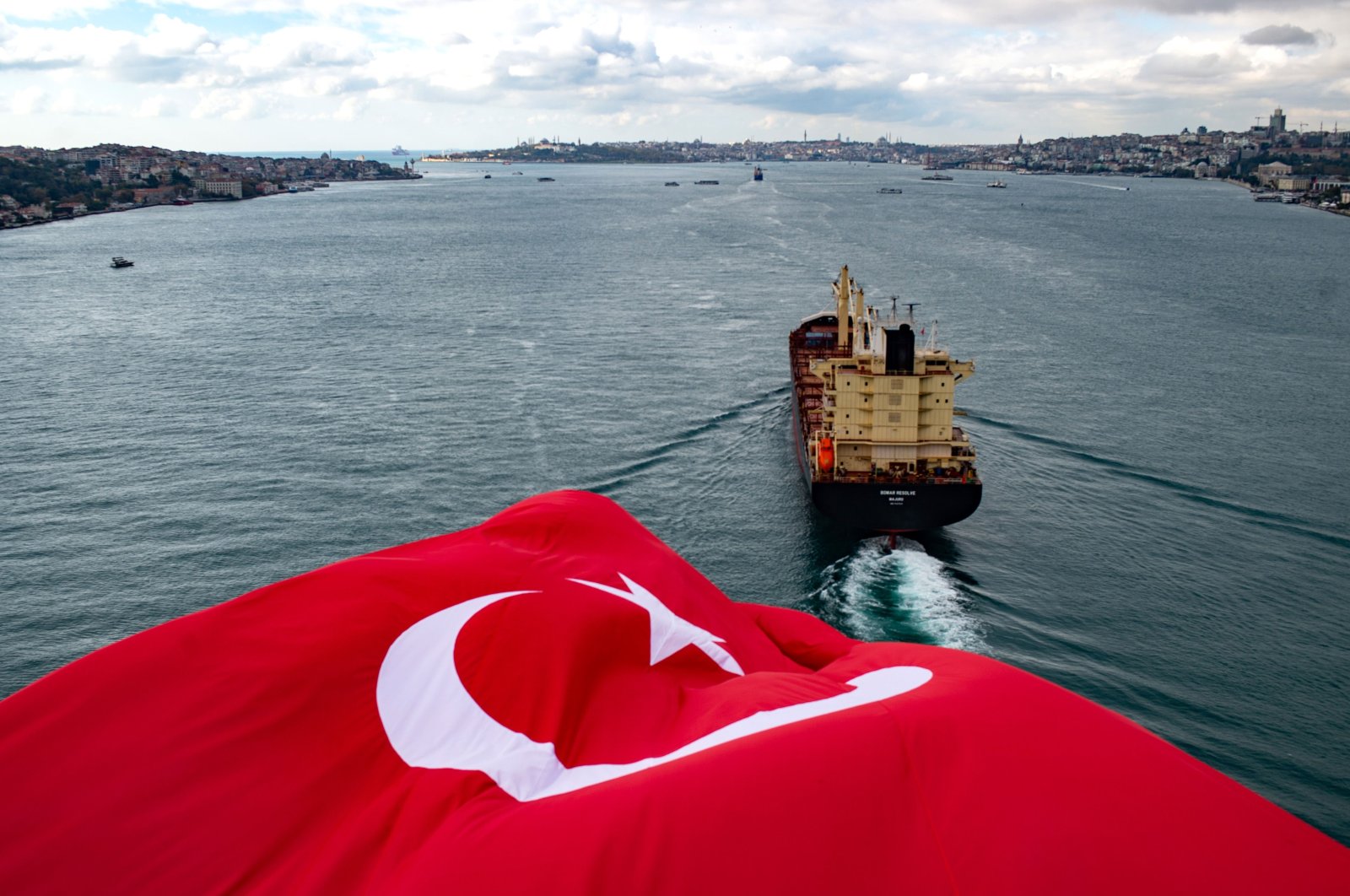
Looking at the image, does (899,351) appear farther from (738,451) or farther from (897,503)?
(738,451)

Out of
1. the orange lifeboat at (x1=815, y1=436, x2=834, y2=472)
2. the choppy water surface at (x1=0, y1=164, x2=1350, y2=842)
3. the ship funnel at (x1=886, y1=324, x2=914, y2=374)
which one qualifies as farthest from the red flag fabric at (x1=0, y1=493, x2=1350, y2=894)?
the ship funnel at (x1=886, y1=324, x2=914, y2=374)

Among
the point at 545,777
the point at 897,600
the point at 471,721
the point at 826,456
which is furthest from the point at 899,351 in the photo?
the point at 545,777

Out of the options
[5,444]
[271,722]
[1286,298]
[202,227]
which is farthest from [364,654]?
[202,227]

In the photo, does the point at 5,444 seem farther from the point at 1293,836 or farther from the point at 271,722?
the point at 1293,836

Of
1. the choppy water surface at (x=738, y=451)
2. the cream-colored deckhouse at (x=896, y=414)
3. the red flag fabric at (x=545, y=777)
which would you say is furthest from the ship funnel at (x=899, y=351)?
the red flag fabric at (x=545, y=777)

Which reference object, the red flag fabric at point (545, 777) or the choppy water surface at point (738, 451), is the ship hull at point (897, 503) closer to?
the choppy water surface at point (738, 451)

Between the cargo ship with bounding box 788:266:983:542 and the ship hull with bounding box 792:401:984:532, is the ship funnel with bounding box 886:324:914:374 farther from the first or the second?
the ship hull with bounding box 792:401:984:532
